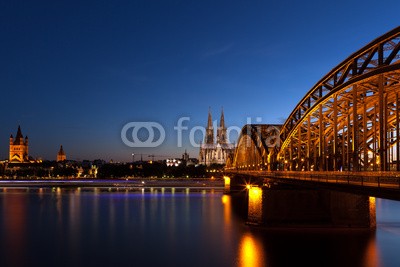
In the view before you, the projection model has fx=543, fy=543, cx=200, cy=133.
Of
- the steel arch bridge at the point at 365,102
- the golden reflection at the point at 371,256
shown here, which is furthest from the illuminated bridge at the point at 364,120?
the golden reflection at the point at 371,256

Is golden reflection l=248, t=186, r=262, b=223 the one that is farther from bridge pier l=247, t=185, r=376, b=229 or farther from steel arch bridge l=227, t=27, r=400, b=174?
steel arch bridge l=227, t=27, r=400, b=174

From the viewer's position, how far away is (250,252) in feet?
119

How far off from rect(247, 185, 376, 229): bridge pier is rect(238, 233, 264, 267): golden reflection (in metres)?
3.29

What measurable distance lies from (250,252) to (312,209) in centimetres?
904

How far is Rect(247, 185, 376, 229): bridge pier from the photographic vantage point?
42.1m

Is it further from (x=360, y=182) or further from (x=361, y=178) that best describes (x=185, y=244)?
(x=361, y=178)

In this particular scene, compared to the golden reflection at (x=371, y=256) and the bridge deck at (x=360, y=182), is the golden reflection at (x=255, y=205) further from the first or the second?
the golden reflection at (x=371, y=256)

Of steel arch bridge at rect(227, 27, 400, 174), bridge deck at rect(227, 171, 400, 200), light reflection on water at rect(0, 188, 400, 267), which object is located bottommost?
light reflection on water at rect(0, 188, 400, 267)

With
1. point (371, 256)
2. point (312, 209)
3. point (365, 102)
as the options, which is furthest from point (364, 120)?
point (312, 209)

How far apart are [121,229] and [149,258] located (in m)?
15.6

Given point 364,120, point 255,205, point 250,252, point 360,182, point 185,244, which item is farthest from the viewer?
point 255,205

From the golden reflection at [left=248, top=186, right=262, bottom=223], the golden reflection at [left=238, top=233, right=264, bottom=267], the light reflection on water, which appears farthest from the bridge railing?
the golden reflection at [left=248, top=186, right=262, bottom=223]

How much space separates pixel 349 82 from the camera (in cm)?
3453

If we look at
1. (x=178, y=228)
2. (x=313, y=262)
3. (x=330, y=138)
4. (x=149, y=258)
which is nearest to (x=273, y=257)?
(x=313, y=262)
